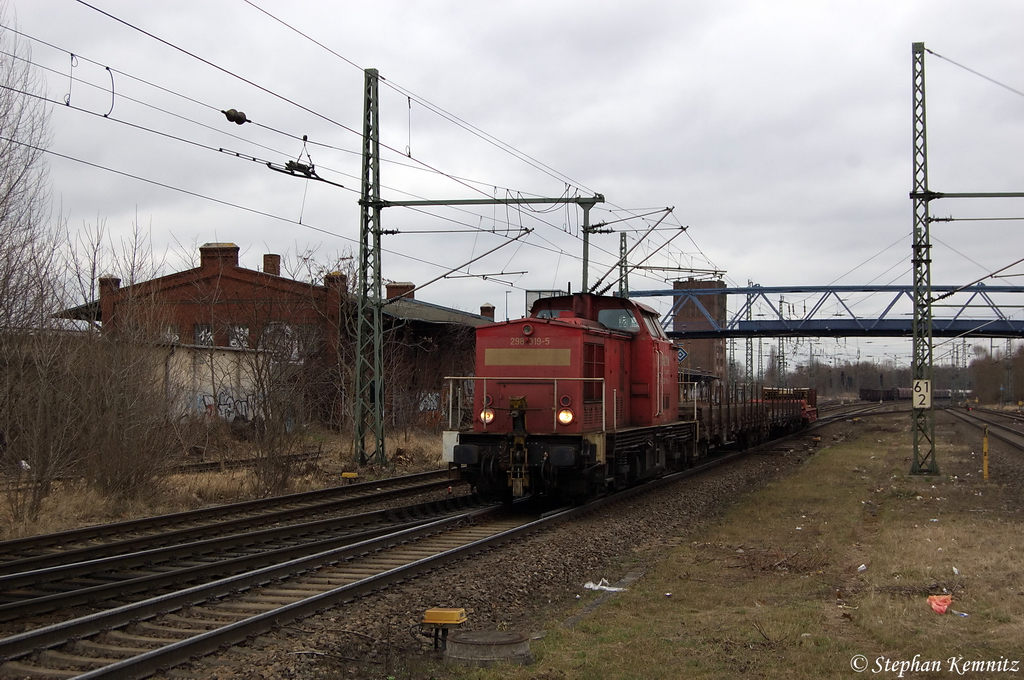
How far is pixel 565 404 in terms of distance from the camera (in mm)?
13141

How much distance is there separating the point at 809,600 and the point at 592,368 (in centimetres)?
652

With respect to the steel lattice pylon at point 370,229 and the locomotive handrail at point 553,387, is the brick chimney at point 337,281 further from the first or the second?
the locomotive handrail at point 553,387

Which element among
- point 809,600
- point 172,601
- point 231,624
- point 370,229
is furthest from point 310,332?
point 809,600

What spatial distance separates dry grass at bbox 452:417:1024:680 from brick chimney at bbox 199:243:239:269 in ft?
93.1

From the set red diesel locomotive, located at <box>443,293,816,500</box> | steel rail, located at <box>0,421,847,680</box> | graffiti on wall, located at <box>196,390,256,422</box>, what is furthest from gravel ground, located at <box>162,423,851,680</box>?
graffiti on wall, located at <box>196,390,256,422</box>

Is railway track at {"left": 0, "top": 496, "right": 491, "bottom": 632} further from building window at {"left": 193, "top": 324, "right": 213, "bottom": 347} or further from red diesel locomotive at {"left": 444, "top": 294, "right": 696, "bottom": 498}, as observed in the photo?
building window at {"left": 193, "top": 324, "right": 213, "bottom": 347}

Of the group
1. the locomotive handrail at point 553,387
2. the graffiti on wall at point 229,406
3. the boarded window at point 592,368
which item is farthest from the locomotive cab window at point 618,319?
the graffiti on wall at point 229,406

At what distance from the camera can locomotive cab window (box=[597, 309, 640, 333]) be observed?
609 inches

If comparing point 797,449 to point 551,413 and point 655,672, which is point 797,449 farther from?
point 655,672

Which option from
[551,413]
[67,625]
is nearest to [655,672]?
[67,625]

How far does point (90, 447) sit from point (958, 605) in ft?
40.4

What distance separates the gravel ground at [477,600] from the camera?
589 centimetres

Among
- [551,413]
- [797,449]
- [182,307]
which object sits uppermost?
[182,307]

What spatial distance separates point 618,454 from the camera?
45.6 feet
